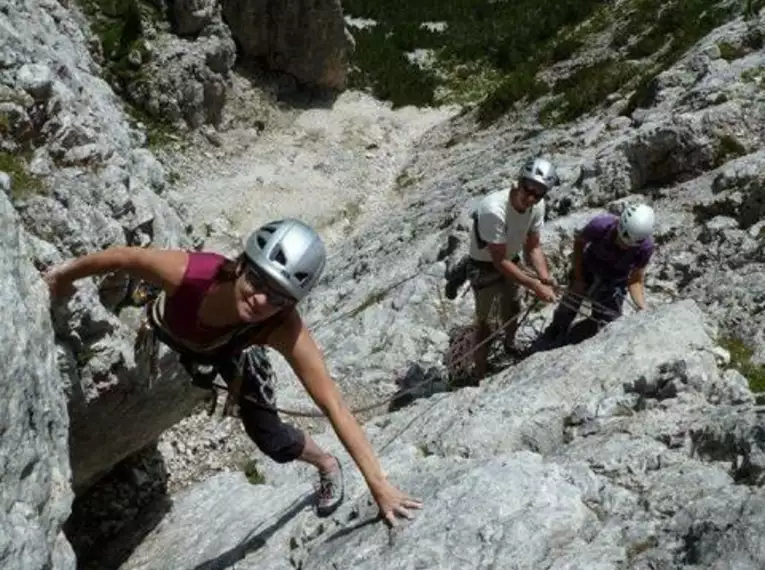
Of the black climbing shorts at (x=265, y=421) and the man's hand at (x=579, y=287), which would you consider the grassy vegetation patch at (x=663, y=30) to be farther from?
the black climbing shorts at (x=265, y=421)

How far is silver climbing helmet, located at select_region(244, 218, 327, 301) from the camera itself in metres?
5.27

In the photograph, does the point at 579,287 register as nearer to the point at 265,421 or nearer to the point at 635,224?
the point at 635,224

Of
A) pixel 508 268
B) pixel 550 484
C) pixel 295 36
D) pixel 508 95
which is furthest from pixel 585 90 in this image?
pixel 550 484

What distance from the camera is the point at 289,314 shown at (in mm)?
5566

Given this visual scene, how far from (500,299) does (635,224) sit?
2031 mm

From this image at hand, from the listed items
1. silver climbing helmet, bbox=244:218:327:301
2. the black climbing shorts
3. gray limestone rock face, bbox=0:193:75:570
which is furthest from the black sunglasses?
the black climbing shorts

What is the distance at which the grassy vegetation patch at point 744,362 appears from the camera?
7.35m

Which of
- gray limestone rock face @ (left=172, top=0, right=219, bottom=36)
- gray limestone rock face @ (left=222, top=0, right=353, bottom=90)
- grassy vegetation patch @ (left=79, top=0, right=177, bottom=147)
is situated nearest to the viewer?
grassy vegetation patch @ (left=79, top=0, right=177, bottom=147)

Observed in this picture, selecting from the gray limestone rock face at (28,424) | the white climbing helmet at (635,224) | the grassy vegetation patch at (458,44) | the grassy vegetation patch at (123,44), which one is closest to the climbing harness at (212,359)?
the gray limestone rock face at (28,424)

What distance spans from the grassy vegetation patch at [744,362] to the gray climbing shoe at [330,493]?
3.55 m

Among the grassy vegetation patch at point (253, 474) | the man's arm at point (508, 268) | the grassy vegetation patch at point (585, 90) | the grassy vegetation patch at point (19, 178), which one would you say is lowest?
the grassy vegetation patch at point (585, 90)

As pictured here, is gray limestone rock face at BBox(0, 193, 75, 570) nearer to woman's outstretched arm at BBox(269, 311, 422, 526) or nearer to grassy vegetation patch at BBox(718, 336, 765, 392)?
woman's outstretched arm at BBox(269, 311, 422, 526)

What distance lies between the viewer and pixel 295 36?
28062mm

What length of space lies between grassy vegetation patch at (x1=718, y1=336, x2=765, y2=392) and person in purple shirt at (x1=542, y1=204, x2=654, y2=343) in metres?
1.17
